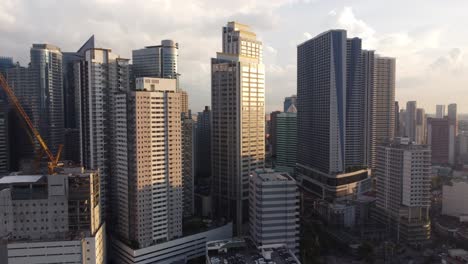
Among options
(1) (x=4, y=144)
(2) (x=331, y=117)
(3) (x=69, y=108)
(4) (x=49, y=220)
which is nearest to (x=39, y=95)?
(3) (x=69, y=108)

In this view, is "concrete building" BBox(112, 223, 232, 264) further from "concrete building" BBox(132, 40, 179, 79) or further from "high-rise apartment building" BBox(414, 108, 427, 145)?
"high-rise apartment building" BBox(414, 108, 427, 145)

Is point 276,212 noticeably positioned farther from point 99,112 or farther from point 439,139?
point 439,139

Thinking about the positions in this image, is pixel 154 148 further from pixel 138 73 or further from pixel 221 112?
pixel 138 73

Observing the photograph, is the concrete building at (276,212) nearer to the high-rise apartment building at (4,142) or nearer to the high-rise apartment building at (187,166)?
the high-rise apartment building at (187,166)

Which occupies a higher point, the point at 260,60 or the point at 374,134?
the point at 260,60

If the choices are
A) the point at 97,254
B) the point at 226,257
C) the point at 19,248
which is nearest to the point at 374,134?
the point at 226,257

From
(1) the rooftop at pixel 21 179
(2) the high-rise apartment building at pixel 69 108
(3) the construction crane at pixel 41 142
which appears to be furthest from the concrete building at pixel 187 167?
(2) the high-rise apartment building at pixel 69 108

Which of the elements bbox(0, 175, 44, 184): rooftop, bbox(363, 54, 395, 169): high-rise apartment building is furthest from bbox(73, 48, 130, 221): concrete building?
bbox(363, 54, 395, 169): high-rise apartment building
